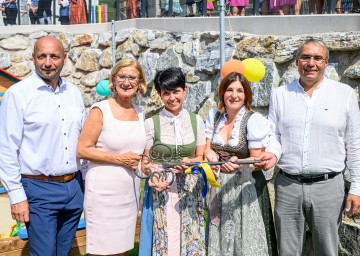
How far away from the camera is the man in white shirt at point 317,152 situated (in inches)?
126

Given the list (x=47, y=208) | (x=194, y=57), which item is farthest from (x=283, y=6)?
(x=47, y=208)

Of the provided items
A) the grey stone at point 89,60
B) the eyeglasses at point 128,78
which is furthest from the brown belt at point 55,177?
the grey stone at point 89,60

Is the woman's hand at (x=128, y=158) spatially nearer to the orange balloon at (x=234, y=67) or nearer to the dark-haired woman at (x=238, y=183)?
the dark-haired woman at (x=238, y=183)

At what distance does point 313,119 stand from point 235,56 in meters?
2.57

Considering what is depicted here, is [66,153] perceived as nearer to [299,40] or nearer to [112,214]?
[112,214]

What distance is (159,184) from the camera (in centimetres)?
321

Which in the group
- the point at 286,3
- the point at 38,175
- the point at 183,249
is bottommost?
the point at 183,249

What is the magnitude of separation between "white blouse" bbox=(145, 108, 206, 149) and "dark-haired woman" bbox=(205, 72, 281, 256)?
114 mm

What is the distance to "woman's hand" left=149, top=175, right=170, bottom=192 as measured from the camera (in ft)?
10.5

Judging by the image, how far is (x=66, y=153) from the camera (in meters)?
3.21

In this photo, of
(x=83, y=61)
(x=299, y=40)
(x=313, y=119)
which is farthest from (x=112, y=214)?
(x=83, y=61)

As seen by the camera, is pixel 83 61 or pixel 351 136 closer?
pixel 351 136

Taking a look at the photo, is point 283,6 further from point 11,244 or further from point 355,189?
point 11,244

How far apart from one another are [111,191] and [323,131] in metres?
1.43
